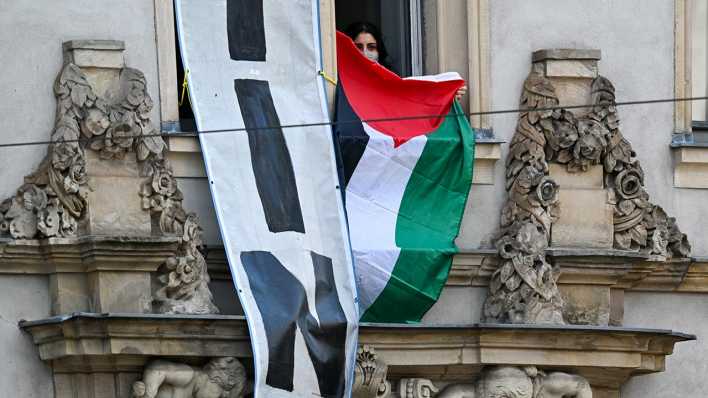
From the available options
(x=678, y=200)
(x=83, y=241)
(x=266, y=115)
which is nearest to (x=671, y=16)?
(x=678, y=200)

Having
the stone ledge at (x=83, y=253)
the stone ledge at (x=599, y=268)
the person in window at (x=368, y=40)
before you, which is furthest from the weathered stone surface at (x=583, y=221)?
the stone ledge at (x=83, y=253)

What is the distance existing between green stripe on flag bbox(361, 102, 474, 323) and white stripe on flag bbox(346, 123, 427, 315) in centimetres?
5

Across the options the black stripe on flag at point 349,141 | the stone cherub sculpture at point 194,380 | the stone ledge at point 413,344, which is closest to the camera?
the stone ledge at point 413,344

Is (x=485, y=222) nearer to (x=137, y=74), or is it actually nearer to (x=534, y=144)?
(x=534, y=144)

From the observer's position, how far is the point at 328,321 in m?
23.3

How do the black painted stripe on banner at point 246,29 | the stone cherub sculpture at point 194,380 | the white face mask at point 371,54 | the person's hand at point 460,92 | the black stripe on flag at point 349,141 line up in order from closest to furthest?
the stone cherub sculpture at point 194,380 → the black painted stripe on banner at point 246,29 → the black stripe on flag at point 349,141 → the person's hand at point 460,92 → the white face mask at point 371,54

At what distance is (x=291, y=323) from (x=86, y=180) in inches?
59.3

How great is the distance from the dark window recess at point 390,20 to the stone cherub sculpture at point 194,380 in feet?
9.08

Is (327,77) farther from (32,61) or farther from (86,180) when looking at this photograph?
(32,61)

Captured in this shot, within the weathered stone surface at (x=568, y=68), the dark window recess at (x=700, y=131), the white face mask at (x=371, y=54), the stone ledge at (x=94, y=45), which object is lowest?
the dark window recess at (x=700, y=131)

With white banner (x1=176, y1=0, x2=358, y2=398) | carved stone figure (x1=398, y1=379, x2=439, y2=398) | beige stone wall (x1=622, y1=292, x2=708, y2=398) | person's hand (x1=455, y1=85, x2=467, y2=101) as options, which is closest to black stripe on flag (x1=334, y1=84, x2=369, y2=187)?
white banner (x1=176, y1=0, x2=358, y2=398)

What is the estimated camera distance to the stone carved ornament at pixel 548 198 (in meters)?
24.2

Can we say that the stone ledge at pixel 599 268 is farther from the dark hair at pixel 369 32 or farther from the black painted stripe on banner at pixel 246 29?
the black painted stripe on banner at pixel 246 29

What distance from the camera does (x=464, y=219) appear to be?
2445 centimetres
